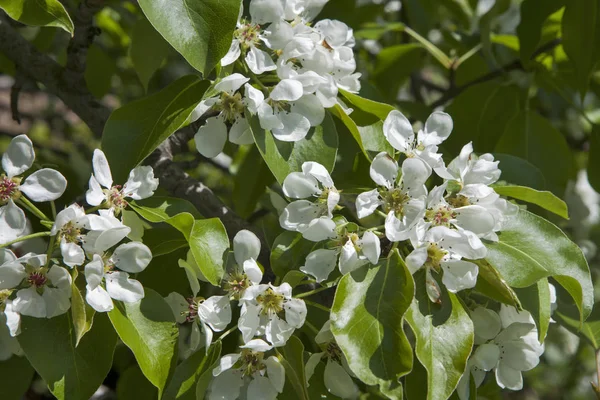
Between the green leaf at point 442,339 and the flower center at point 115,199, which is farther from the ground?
the flower center at point 115,199

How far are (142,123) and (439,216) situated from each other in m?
0.64

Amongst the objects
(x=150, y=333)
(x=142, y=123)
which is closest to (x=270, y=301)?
(x=150, y=333)

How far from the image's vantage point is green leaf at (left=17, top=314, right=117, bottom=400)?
140 centimetres

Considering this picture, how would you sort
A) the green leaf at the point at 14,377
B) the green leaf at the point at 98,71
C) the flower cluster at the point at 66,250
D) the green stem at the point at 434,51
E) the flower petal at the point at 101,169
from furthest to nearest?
the green leaf at the point at 98,71 < the green stem at the point at 434,51 < the green leaf at the point at 14,377 < the flower petal at the point at 101,169 < the flower cluster at the point at 66,250

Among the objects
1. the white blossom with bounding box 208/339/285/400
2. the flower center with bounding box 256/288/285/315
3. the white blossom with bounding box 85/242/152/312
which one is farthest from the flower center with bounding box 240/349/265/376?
the white blossom with bounding box 85/242/152/312

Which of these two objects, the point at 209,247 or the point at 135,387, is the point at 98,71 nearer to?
the point at 135,387

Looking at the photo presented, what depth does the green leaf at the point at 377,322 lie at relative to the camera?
1344 mm

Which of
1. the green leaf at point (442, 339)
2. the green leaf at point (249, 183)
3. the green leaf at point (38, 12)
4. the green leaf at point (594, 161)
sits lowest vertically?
the green leaf at point (249, 183)

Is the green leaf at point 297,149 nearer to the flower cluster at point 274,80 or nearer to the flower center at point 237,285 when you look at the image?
the flower cluster at point 274,80

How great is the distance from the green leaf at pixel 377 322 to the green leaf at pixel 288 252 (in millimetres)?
132

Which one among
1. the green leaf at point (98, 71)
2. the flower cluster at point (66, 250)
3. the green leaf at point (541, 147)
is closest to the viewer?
the flower cluster at point (66, 250)

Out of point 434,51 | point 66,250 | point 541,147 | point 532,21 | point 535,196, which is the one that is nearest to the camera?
point 66,250

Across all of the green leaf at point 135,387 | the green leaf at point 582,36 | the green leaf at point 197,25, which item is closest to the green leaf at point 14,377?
the green leaf at point 135,387

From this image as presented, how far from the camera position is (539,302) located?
152 cm
